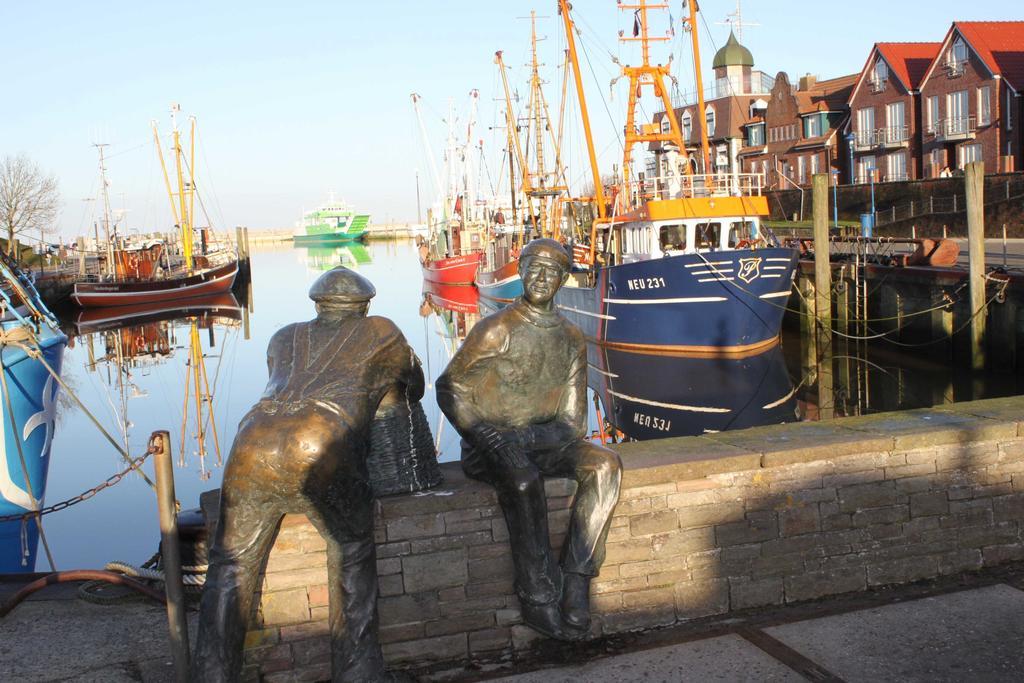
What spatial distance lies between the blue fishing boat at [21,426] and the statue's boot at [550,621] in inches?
286

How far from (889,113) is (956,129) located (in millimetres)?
5530

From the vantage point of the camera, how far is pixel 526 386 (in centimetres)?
500

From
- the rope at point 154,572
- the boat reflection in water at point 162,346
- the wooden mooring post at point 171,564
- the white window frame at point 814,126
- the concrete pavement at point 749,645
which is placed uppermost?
the white window frame at point 814,126

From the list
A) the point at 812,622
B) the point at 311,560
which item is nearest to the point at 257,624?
the point at 311,560

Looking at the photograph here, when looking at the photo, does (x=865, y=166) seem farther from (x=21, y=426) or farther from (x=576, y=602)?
(x=576, y=602)

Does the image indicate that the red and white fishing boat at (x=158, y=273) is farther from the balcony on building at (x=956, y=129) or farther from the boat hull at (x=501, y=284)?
the balcony on building at (x=956, y=129)

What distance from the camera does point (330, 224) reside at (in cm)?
12494

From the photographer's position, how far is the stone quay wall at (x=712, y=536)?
4.55 meters

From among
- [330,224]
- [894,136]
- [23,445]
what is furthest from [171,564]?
[330,224]

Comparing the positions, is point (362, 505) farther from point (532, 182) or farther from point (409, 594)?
point (532, 182)

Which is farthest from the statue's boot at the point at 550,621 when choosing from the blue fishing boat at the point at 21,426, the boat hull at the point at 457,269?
the boat hull at the point at 457,269

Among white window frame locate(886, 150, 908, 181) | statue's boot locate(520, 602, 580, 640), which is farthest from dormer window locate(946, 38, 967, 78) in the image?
A: statue's boot locate(520, 602, 580, 640)

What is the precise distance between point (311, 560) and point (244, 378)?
824 inches

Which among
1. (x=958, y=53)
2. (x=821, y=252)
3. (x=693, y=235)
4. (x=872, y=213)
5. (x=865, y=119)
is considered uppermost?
(x=958, y=53)
